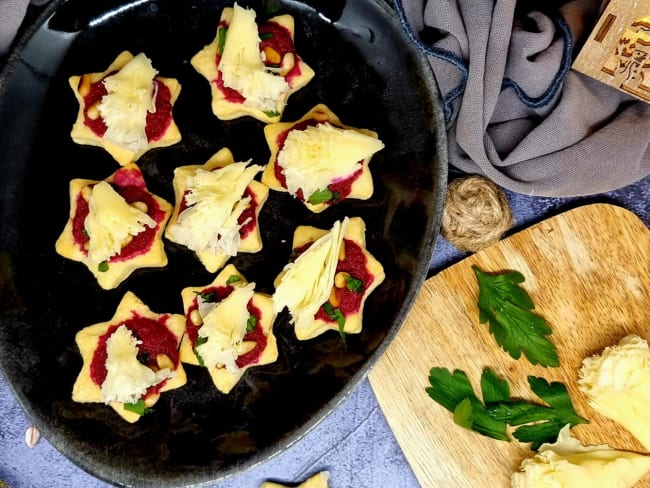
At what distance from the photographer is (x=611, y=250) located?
7.02 ft

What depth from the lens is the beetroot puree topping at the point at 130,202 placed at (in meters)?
1.99

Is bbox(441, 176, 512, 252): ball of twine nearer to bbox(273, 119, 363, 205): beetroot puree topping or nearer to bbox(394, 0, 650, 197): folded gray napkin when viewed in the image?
bbox(394, 0, 650, 197): folded gray napkin

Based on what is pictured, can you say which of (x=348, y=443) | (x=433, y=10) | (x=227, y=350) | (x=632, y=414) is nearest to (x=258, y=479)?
(x=348, y=443)

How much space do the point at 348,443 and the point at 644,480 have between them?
2.76 feet

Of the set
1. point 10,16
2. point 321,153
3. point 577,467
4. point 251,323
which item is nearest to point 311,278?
point 251,323

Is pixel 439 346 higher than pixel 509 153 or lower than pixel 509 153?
lower

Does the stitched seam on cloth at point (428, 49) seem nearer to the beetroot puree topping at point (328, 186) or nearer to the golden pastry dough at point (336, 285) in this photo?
the beetroot puree topping at point (328, 186)

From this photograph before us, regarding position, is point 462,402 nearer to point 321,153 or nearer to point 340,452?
point 340,452

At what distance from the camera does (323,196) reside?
2000mm

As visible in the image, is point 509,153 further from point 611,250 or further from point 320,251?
point 320,251

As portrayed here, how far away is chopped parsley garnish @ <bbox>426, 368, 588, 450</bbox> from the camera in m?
2.12

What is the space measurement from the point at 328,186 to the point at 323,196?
30 millimetres

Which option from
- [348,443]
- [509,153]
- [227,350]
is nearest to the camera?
[227,350]

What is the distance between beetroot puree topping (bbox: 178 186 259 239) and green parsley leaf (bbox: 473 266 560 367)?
648 mm
